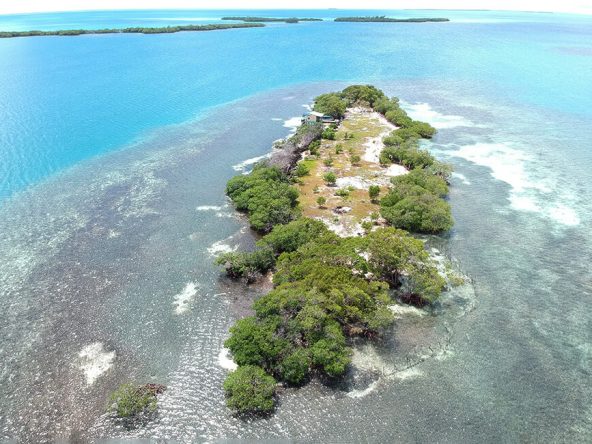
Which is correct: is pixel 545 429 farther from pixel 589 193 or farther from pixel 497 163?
pixel 497 163

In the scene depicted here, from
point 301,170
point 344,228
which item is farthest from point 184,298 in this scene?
point 301,170

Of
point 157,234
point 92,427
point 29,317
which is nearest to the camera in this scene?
point 92,427

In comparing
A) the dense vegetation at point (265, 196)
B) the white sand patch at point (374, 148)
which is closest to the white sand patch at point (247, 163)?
the dense vegetation at point (265, 196)

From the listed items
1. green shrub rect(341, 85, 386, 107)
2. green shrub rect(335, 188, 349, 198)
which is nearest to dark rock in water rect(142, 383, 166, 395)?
green shrub rect(335, 188, 349, 198)

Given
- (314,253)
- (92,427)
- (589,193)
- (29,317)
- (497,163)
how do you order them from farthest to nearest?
1. (497,163)
2. (589,193)
3. (314,253)
4. (29,317)
5. (92,427)

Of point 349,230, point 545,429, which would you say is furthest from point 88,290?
point 545,429

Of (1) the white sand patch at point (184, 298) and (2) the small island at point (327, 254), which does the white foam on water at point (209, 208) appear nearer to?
(2) the small island at point (327, 254)

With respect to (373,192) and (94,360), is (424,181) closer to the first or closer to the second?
(373,192)
